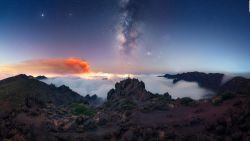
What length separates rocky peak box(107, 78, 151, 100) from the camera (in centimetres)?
11338

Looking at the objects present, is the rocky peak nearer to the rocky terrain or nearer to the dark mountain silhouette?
the dark mountain silhouette

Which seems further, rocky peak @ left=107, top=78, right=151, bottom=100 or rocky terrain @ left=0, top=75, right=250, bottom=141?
rocky peak @ left=107, top=78, right=151, bottom=100

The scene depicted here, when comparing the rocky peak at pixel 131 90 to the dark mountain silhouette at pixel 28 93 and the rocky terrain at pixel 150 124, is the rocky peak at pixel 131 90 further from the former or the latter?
the rocky terrain at pixel 150 124

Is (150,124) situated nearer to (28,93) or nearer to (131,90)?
(131,90)

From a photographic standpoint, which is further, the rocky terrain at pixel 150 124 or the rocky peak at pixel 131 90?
the rocky peak at pixel 131 90

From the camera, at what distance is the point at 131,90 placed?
11850 centimetres

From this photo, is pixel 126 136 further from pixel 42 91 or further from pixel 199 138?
pixel 42 91

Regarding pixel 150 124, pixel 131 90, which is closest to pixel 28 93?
pixel 131 90

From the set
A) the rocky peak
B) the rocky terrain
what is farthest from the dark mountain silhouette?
the rocky peak

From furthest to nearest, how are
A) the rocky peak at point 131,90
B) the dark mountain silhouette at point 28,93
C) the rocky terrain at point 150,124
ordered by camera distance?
the rocky peak at point 131,90
the dark mountain silhouette at point 28,93
the rocky terrain at point 150,124

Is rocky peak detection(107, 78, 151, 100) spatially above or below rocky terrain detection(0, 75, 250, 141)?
above

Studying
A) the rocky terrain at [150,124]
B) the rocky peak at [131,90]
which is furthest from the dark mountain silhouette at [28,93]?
the rocky peak at [131,90]

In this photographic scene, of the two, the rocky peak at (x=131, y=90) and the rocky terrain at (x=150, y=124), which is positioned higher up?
the rocky peak at (x=131, y=90)

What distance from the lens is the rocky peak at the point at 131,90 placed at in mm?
113381
